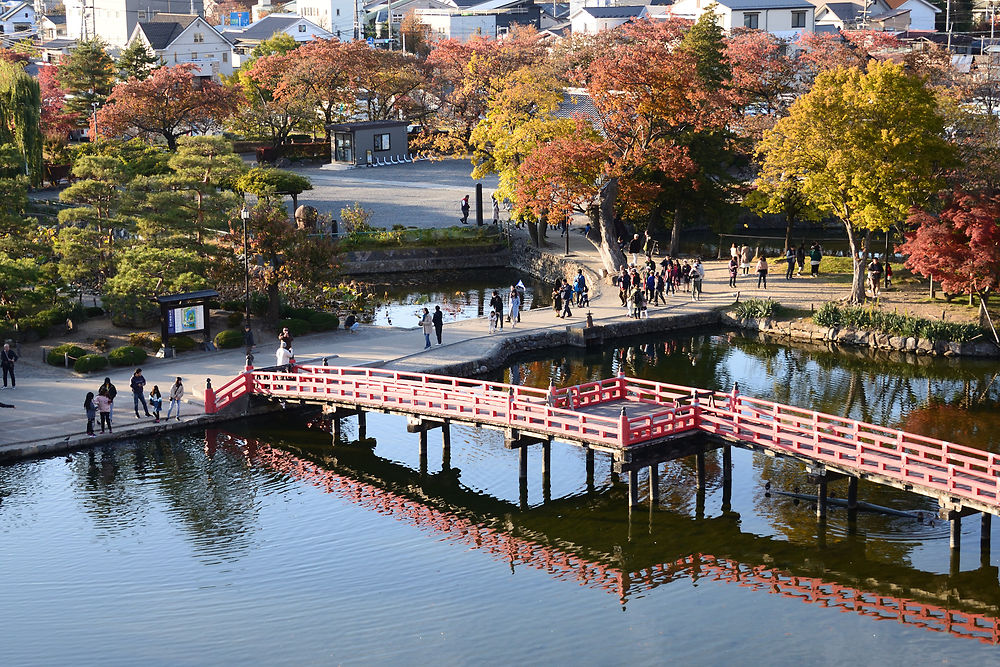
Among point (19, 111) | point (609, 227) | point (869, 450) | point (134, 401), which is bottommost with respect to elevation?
point (869, 450)

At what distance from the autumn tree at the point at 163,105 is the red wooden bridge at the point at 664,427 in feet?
157

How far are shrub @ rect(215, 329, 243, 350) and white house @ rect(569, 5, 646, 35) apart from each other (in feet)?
308

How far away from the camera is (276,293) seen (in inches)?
1841

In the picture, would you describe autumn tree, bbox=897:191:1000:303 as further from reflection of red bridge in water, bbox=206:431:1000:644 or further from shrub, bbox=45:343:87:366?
shrub, bbox=45:343:87:366

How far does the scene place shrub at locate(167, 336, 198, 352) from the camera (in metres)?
43.8

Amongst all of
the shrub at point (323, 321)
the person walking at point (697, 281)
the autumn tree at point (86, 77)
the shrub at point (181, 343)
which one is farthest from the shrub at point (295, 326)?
the autumn tree at point (86, 77)

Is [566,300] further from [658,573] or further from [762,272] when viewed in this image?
[658,573]

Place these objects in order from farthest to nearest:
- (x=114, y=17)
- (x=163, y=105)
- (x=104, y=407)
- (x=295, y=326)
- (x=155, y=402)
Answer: (x=114, y=17)
(x=163, y=105)
(x=295, y=326)
(x=155, y=402)
(x=104, y=407)

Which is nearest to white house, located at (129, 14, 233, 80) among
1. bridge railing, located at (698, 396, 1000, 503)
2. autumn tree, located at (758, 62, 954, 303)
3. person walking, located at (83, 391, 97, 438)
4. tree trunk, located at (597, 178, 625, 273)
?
tree trunk, located at (597, 178, 625, 273)

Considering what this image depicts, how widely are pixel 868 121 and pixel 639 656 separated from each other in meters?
30.9

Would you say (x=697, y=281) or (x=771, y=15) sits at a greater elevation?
(x=771, y=15)

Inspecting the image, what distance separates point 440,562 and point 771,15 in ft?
292

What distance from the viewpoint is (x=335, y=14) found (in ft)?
496

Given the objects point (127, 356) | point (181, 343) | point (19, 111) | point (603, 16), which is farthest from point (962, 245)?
point (603, 16)
